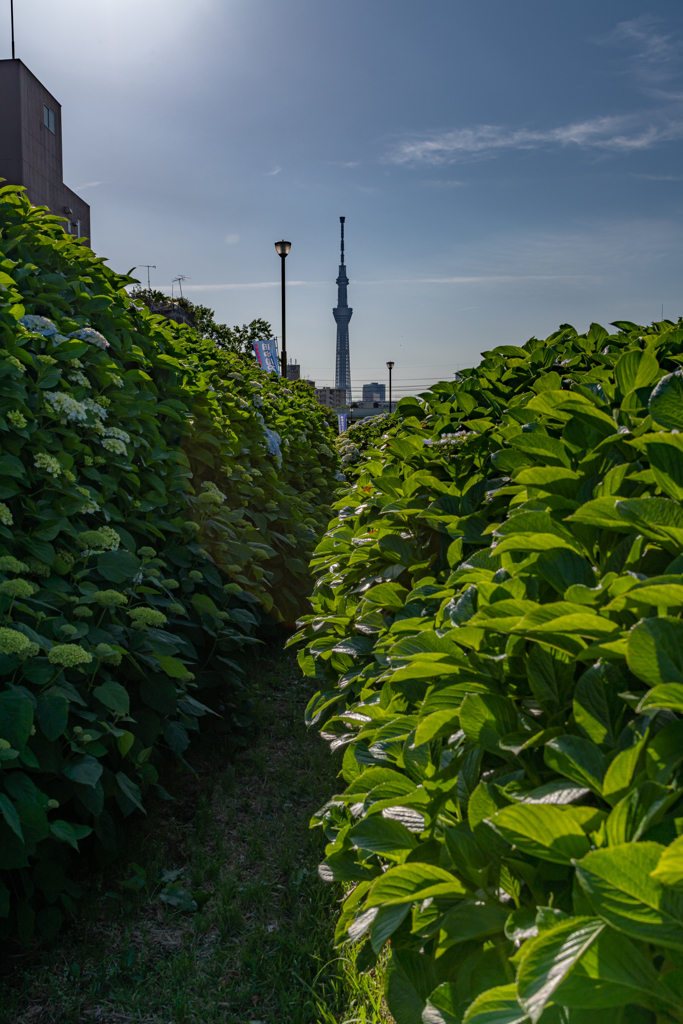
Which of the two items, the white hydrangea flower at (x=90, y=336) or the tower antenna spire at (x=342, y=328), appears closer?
the white hydrangea flower at (x=90, y=336)

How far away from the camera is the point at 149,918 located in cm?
253

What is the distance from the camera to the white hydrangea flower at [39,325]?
2.90 m

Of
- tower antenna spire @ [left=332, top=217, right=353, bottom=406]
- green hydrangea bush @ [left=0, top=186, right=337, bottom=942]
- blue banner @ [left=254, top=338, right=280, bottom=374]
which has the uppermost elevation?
tower antenna spire @ [left=332, top=217, right=353, bottom=406]

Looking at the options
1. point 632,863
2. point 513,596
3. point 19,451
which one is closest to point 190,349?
point 19,451

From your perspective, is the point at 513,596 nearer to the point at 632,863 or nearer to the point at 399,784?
the point at 399,784

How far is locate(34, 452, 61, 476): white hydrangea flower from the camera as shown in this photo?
8.35 feet

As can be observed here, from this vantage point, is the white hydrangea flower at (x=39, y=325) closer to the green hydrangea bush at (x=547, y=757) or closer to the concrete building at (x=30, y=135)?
the green hydrangea bush at (x=547, y=757)

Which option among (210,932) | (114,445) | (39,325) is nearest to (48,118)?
(39,325)

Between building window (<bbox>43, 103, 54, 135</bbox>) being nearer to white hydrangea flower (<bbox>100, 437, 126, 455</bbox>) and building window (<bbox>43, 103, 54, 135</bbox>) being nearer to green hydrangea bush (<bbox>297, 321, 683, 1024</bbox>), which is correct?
white hydrangea flower (<bbox>100, 437, 126, 455</bbox>)

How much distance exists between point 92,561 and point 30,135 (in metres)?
35.8

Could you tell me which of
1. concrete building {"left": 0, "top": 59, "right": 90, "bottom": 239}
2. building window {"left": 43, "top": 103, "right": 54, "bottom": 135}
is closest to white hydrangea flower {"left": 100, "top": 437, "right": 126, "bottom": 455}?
concrete building {"left": 0, "top": 59, "right": 90, "bottom": 239}

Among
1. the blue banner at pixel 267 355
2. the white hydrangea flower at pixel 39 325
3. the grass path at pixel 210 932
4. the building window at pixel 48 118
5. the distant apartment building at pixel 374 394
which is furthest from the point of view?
the distant apartment building at pixel 374 394

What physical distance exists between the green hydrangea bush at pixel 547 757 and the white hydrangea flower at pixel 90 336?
85.1 inches

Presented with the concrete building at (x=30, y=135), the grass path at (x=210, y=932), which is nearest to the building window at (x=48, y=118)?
the concrete building at (x=30, y=135)
